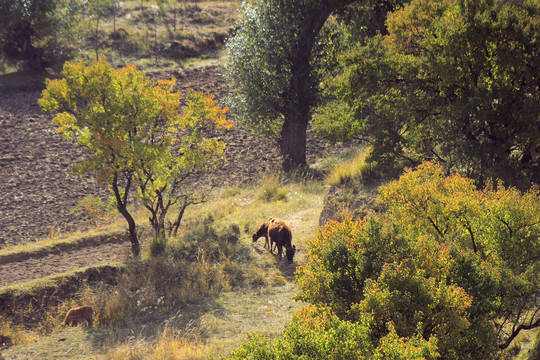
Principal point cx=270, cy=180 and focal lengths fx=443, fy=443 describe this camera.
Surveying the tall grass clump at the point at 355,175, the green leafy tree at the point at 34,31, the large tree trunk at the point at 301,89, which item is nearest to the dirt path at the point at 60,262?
the tall grass clump at the point at 355,175

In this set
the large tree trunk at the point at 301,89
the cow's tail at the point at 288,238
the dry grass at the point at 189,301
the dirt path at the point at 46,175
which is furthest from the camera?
the large tree trunk at the point at 301,89

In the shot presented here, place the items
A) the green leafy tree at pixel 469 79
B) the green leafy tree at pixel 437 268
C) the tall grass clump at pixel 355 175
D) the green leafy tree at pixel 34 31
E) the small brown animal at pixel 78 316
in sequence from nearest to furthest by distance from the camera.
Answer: the green leafy tree at pixel 437 268
the green leafy tree at pixel 469 79
the small brown animal at pixel 78 316
the tall grass clump at pixel 355 175
the green leafy tree at pixel 34 31

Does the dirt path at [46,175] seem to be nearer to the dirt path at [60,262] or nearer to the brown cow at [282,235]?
the dirt path at [60,262]

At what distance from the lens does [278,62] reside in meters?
21.0

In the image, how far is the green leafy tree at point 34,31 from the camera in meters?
28.0

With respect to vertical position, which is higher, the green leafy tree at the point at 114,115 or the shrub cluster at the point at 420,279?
the green leafy tree at the point at 114,115

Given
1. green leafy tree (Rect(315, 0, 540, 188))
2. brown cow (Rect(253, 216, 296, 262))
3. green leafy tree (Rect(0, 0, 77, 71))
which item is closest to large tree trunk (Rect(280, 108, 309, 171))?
green leafy tree (Rect(315, 0, 540, 188))

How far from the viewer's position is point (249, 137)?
2667 centimetres

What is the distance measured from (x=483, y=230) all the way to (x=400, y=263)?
233cm

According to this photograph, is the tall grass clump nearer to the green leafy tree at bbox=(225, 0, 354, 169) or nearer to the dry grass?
the dry grass

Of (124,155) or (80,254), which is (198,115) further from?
(80,254)

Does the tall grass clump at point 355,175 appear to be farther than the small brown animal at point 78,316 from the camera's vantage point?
Yes

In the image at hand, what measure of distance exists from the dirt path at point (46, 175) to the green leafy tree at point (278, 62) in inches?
119

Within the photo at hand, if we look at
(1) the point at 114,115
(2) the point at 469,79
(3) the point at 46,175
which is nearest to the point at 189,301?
(1) the point at 114,115
